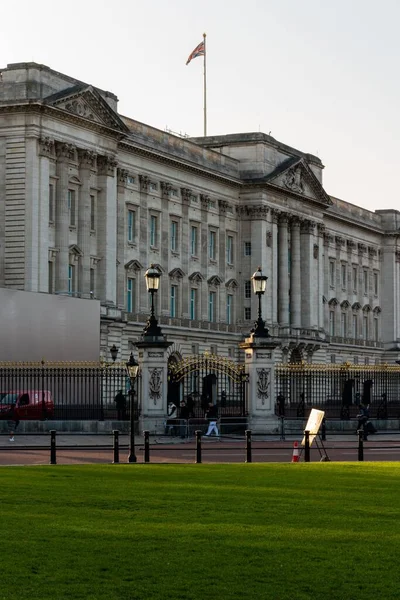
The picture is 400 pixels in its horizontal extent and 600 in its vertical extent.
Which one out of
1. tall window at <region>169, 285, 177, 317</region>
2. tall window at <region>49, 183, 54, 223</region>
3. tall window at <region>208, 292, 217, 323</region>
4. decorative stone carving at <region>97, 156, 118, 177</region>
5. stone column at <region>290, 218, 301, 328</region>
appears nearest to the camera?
tall window at <region>49, 183, 54, 223</region>

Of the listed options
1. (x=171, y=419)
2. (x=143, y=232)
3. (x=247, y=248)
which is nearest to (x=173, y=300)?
(x=143, y=232)

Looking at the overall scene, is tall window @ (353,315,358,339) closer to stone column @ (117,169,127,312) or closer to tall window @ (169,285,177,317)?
tall window @ (169,285,177,317)

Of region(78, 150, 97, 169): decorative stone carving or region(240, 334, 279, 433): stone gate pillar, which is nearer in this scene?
region(240, 334, 279, 433): stone gate pillar

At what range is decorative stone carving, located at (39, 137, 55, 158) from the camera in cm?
8450

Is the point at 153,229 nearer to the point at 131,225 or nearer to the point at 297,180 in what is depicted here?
the point at 131,225

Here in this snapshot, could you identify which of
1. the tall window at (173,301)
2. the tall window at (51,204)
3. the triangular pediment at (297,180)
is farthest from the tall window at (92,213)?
the triangular pediment at (297,180)

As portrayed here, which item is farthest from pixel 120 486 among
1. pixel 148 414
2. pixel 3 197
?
pixel 3 197

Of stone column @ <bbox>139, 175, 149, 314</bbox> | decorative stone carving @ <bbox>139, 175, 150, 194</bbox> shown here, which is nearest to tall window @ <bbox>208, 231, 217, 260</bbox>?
stone column @ <bbox>139, 175, 149, 314</bbox>

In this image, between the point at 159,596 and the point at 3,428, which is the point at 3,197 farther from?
the point at 159,596

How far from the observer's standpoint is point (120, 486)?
26.9 metres

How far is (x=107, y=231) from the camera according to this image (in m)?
91.9

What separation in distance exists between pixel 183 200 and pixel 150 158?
6968 millimetres

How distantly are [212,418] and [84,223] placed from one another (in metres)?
39.5

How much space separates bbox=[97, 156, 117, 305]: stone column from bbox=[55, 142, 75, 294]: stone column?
168 inches
